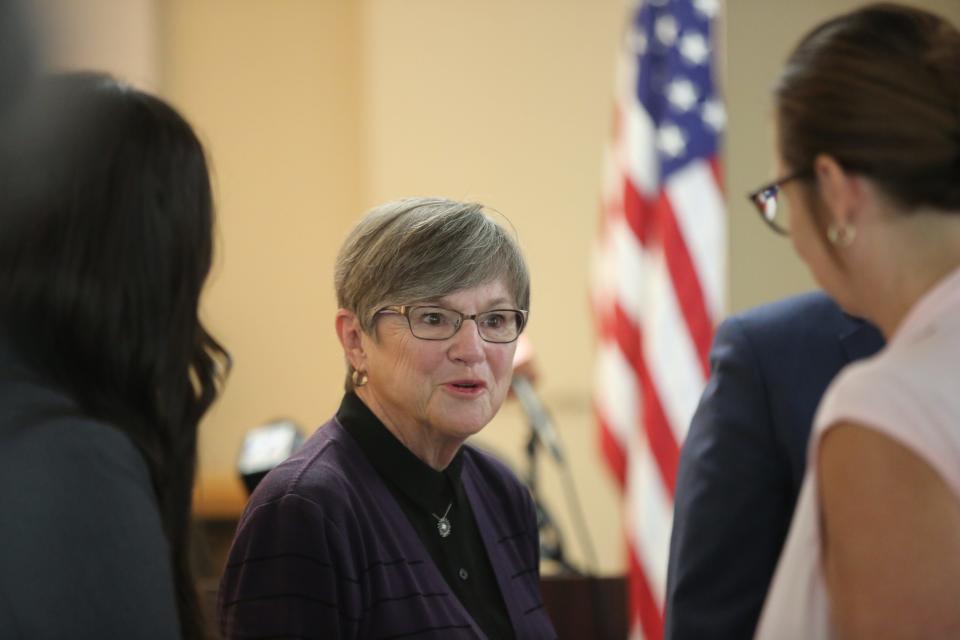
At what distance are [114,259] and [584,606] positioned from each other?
1.92 metres

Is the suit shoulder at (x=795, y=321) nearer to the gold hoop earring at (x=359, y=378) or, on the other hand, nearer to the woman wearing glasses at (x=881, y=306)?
the woman wearing glasses at (x=881, y=306)

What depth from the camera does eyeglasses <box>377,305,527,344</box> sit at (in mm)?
2188

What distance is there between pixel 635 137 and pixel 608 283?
1.87 ft

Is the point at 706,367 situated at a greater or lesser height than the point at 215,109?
lesser

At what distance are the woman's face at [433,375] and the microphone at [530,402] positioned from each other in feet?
3.79

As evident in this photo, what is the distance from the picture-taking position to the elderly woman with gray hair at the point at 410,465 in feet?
Result: 6.48

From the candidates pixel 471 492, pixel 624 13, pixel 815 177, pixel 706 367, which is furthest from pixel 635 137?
pixel 815 177

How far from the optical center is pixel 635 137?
454cm

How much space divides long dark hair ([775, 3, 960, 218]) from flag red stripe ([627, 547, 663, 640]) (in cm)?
264

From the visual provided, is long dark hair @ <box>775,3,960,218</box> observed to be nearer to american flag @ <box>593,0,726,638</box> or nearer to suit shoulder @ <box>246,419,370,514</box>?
suit shoulder @ <box>246,419,370,514</box>

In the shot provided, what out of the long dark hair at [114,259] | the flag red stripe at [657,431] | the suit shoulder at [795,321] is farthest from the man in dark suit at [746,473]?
the flag red stripe at [657,431]

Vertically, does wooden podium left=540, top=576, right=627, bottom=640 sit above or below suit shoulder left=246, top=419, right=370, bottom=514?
below

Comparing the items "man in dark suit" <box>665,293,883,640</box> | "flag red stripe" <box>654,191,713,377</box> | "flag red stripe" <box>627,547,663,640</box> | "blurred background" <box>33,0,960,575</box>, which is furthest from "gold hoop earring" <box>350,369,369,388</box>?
"blurred background" <box>33,0,960,575</box>

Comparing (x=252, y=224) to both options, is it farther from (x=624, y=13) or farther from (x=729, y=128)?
(x=729, y=128)
